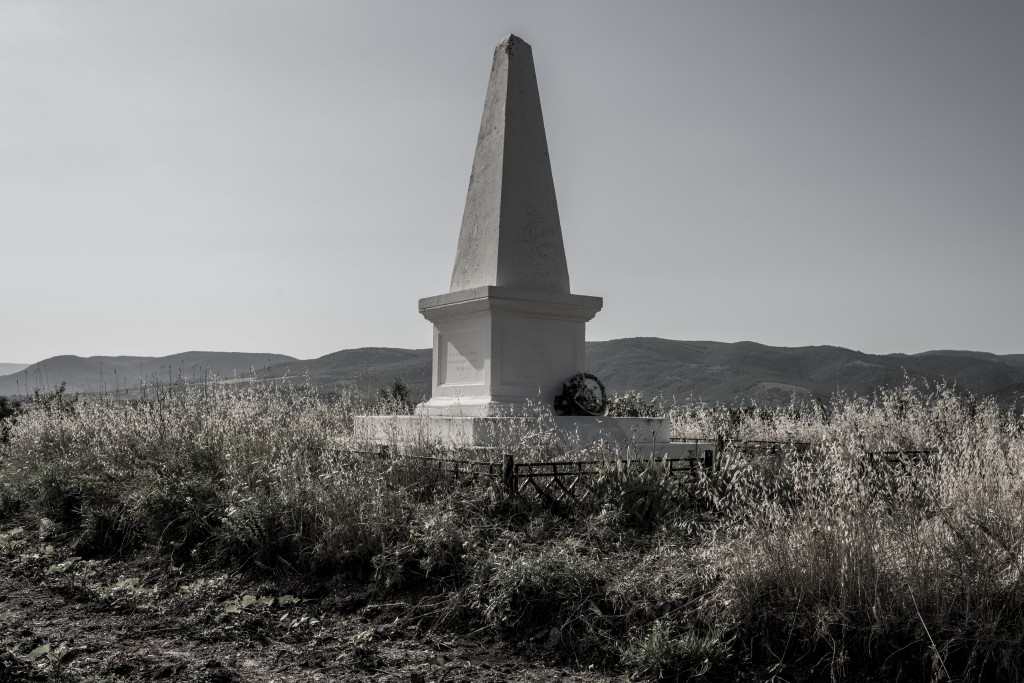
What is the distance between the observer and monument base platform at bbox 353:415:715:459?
904 cm

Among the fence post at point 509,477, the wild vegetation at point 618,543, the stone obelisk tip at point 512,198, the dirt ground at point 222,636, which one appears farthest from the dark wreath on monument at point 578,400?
the dirt ground at point 222,636

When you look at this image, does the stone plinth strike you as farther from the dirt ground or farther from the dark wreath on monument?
the dirt ground

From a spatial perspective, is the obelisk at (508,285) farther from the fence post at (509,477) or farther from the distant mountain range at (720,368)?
the distant mountain range at (720,368)

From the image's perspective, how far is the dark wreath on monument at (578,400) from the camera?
10.4 m

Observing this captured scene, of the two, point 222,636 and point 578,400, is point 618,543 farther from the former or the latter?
point 578,400

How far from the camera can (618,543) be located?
6.56 metres

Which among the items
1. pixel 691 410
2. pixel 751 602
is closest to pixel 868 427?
pixel 691 410

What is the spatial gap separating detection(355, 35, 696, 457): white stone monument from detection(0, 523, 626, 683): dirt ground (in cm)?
330

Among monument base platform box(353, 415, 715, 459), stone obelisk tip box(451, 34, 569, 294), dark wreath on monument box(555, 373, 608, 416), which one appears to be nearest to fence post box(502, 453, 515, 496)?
Result: monument base platform box(353, 415, 715, 459)

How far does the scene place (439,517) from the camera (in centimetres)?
673

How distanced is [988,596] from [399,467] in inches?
197

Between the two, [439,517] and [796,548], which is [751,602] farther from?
[439,517]

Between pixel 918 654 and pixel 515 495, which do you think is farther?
pixel 515 495

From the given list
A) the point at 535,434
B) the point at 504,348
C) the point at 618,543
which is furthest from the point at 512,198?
the point at 618,543
